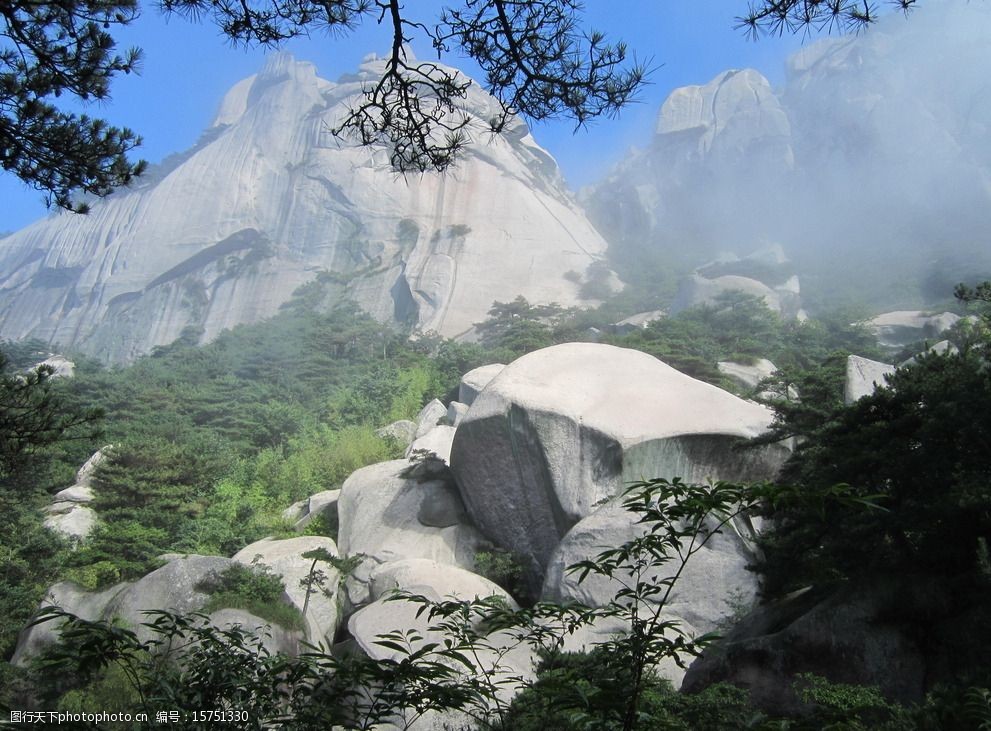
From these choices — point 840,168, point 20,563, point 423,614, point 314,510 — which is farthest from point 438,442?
point 840,168

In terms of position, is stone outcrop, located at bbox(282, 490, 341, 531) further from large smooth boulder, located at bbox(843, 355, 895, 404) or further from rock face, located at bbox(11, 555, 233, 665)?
large smooth boulder, located at bbox(843, 355, 895, 404)

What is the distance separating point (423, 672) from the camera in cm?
182

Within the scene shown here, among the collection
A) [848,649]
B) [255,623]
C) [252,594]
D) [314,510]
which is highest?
[848,649]

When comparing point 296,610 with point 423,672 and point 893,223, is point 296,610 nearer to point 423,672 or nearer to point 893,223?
point 423,672

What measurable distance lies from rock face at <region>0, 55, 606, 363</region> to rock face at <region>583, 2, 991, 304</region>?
7.70 meters

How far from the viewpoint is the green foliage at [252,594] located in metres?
10.4

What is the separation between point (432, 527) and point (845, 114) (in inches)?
1737

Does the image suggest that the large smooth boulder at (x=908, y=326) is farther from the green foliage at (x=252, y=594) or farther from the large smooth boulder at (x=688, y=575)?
the green foliage at (x=252, y=594)

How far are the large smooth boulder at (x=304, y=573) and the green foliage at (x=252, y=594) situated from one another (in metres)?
0.42

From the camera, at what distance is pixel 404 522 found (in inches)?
571

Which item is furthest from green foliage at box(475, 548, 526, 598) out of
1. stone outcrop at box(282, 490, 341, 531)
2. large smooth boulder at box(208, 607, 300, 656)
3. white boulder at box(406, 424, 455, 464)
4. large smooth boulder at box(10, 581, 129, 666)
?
large smooth boulder at box(10, 581, 129, 666)

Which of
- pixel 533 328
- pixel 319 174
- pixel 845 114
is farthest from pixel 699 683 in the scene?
pixel 845 114

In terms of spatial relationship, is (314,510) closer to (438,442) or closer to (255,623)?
(438,442)

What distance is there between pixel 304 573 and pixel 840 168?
4446cm
